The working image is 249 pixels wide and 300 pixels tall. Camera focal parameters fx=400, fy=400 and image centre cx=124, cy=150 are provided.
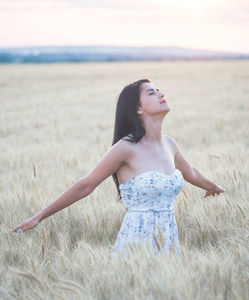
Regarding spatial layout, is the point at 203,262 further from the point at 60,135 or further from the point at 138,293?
the point at 60,135

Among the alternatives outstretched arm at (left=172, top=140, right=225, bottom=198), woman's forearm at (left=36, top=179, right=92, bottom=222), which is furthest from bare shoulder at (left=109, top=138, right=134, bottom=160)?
outstretched arm at (left=172, top=140, right=225, bottom=198)

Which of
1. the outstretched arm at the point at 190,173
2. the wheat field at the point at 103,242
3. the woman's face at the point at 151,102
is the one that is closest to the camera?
the wheat field at the point at 103,242

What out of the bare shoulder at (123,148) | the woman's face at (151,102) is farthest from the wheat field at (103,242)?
the woman's face at (151,102)

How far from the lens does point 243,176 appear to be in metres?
3.03

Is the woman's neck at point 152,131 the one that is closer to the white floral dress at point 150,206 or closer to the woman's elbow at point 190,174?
the white floral dress at point 150,206

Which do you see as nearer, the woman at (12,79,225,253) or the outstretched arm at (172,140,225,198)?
the woman at (12,79,225,253)

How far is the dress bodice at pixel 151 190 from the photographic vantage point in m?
1.97

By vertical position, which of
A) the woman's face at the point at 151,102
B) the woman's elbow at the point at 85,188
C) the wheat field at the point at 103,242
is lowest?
the wheat field at the point at 103,242

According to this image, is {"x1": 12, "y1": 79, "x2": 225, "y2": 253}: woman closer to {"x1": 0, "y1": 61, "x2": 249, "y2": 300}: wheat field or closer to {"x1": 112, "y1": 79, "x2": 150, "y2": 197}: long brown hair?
{"x1": 112, "y1": 79, "x2": 150, "y2": 197}: long brown hair

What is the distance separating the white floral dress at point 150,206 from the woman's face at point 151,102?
0.33 metres

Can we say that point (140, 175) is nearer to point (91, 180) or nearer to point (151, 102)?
point (91, 180)

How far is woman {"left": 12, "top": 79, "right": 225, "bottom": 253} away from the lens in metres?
2.00

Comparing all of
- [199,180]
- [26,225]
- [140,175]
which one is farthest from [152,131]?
[26,225]

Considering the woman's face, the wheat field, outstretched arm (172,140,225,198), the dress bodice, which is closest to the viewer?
the wheat field
